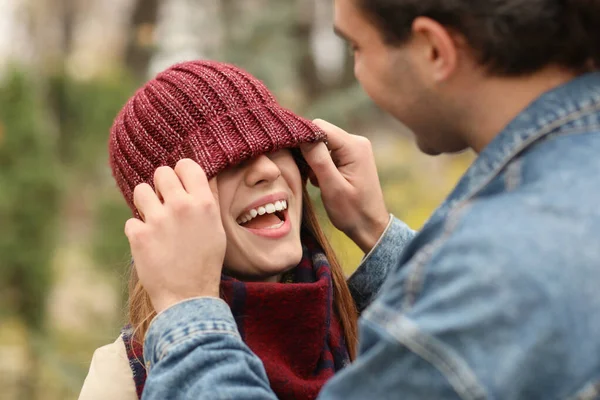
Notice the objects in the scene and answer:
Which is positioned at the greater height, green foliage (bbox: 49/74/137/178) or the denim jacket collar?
the denim jacket collar

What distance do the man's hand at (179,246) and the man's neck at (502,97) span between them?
536 millimetres

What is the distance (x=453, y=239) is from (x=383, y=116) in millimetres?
8645

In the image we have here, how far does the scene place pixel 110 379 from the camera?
1.81 meters

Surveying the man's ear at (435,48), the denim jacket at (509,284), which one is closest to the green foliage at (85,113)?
the man's ear at (435,48)

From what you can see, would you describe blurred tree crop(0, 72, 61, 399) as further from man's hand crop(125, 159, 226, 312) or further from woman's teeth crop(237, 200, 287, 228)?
man's hand crop(125, 159, 226, 312)

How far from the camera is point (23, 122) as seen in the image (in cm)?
573

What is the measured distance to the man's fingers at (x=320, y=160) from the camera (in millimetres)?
1929

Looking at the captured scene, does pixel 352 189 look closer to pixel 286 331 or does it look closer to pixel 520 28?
pixel 286 331

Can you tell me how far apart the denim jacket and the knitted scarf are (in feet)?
1.94

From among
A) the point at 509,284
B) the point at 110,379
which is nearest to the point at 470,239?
the point at 509,284

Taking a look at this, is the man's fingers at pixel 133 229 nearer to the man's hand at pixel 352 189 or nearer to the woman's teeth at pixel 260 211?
the woman's teeth at pixel 260 211

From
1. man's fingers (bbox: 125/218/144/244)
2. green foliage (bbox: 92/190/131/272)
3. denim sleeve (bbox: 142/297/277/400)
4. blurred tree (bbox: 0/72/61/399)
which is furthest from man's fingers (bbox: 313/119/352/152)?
blurred tree (bbox: 0/72/61/399)

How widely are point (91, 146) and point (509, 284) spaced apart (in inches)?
254

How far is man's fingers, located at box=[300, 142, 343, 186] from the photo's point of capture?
1929 mm
